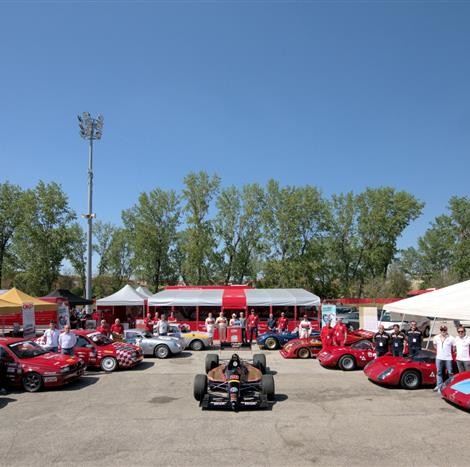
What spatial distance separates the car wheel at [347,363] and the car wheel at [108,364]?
7.54m

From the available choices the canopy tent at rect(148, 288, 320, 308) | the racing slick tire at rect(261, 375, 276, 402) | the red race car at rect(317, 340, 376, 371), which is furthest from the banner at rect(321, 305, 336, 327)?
the racing slick tire at rect(261, 375, 276, 402)

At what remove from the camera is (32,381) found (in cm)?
1170

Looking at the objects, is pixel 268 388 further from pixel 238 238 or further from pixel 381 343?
pixel 238 238

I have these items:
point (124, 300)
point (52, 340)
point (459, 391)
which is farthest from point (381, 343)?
point (124, 300)

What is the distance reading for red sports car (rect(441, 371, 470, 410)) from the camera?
370 inches

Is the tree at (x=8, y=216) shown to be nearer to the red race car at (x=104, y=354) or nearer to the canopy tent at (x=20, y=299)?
the canopy tent at (x=20, y=299)

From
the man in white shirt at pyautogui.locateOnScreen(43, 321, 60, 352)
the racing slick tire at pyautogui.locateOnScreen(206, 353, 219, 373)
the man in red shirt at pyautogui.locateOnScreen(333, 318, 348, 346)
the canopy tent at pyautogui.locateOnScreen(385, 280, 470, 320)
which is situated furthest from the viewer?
the man in red shirt at pyautogui.locateOnScreen(333, 318, 348, 346)

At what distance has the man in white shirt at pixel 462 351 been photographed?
10927 mm

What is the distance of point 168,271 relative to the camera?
52.2m

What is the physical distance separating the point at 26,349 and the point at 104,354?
2.94 metres

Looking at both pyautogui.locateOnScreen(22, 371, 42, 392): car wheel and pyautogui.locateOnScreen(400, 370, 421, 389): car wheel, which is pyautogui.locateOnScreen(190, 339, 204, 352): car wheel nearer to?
pyautogui.locateOnScreen(22, 371, 42, 392): car wheel

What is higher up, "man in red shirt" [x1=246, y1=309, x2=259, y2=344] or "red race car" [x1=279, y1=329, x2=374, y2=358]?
"man in red shirt" [x1=246, y1=309, x2=259, y2=344]

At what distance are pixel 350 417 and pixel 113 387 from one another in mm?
6573

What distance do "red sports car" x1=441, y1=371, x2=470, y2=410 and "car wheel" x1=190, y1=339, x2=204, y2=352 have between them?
11.9 metres
